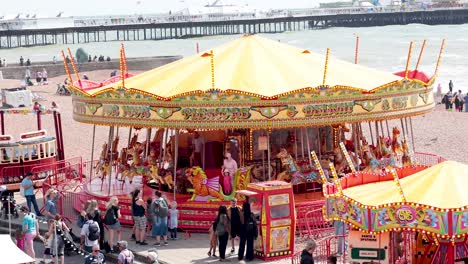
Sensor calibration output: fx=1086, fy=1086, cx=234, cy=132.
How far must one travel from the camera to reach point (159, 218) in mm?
20328

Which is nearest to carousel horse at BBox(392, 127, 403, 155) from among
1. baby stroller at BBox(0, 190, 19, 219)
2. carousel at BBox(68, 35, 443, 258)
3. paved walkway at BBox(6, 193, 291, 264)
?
carousel at BBox(68, 35, 443, 258)

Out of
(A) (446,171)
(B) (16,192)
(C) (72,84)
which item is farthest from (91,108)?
(A) (446,171)

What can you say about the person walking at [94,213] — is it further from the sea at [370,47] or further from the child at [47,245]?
the sea at [370,47]

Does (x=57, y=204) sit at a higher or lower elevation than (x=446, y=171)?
lower

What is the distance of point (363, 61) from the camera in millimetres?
97875

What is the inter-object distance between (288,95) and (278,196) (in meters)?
3.51

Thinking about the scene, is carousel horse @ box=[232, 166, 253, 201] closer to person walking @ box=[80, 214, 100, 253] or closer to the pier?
person walking @ box=[80, 214, 100, 253]

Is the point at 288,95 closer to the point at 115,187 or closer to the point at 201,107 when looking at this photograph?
the point at 201,107

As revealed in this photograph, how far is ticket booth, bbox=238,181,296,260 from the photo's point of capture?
742 inches

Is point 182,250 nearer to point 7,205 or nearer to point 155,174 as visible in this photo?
point 155,174

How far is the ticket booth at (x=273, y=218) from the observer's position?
61.9ft

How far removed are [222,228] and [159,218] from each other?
1.92 metres

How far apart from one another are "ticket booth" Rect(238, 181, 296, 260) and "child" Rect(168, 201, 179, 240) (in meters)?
2.04

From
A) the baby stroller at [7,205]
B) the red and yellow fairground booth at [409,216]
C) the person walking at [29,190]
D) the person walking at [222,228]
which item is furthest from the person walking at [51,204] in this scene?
the red and yellow fairground booth at [409,216]
